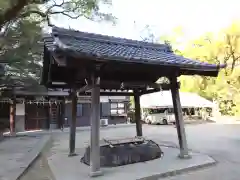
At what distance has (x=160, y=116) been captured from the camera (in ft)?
97.2

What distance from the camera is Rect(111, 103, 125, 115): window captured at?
2876 cm

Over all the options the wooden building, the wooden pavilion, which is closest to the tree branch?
the wooden pavilion

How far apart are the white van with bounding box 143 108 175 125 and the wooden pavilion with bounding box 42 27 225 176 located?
60.8 feet

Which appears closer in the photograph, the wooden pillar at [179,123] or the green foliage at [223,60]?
the wooden pillar at [179,123]

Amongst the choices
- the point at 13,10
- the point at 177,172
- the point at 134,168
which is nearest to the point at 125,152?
the point at 134,168

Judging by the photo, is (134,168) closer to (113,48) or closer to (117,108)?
(113,48)

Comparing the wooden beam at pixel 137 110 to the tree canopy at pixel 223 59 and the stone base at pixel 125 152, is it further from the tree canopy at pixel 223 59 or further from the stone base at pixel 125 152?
the tree canopy at pixel 223 59

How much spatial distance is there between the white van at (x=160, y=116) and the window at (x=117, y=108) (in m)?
3.63

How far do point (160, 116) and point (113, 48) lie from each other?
22.4m

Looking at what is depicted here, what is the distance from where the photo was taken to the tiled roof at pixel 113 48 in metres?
6.61

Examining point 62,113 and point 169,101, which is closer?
point 62,113

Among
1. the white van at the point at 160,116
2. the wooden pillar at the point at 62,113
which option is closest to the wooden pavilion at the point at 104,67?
the wooden pillar at the point at 62,113

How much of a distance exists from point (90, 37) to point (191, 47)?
2842cm

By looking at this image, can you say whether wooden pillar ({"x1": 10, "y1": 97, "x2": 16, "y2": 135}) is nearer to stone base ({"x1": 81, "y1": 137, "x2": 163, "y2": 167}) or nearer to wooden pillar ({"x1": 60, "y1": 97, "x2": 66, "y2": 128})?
wooden pillar ({"x1": 60, "y1": 97, "x2": 66, "y2": 128})
